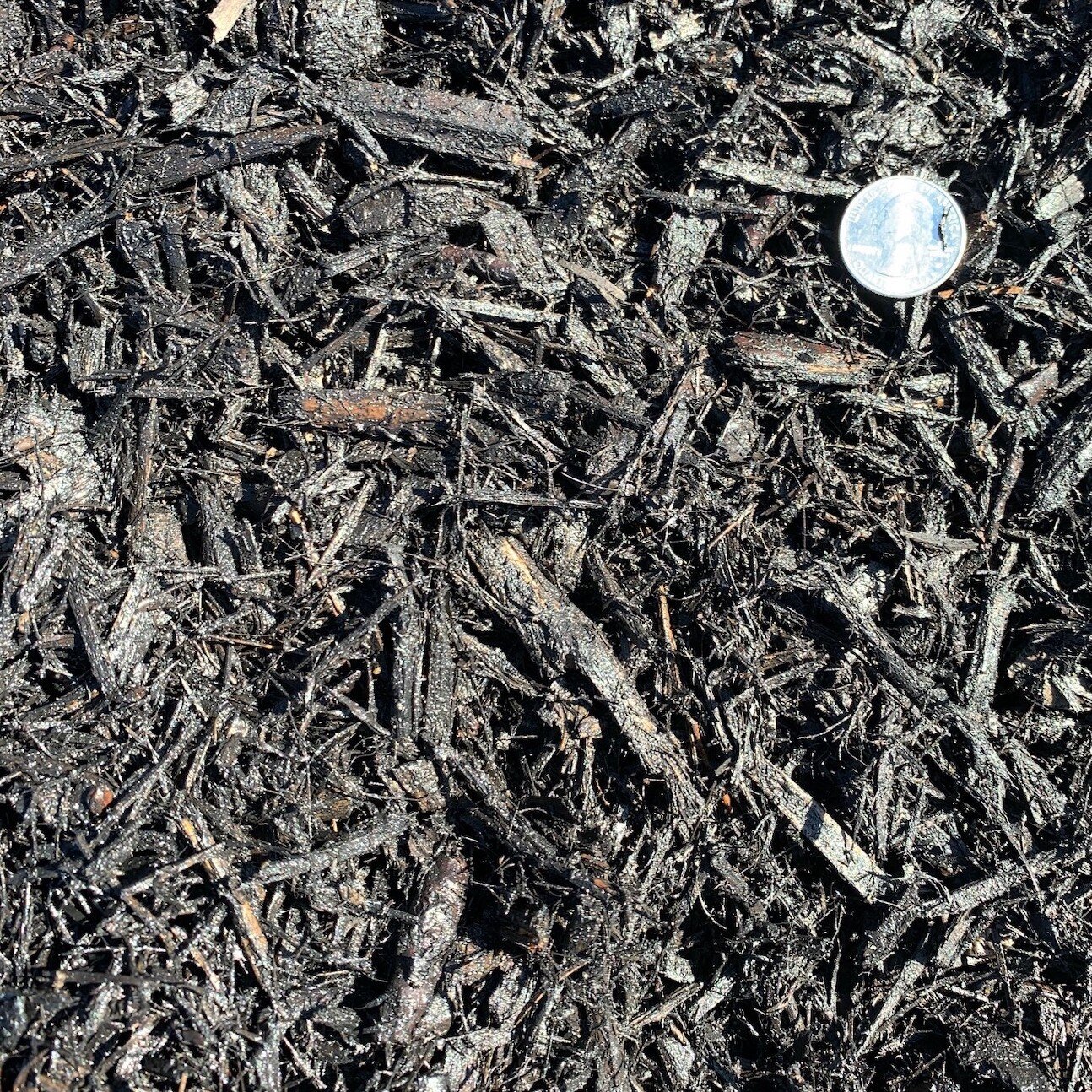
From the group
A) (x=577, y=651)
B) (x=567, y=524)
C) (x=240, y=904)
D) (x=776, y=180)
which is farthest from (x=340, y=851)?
(x=776, y=180)

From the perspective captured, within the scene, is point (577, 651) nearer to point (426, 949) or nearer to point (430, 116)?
point (426, 949)

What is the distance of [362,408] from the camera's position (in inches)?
71.9

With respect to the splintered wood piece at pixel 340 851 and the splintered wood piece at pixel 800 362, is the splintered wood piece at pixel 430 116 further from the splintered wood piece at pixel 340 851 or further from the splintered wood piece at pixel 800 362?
the splintered wood piece at pixel 340 851

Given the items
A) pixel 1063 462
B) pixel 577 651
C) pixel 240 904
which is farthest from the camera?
pixel 1063 462

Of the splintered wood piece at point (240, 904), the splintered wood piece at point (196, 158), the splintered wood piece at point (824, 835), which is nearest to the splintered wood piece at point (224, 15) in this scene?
the splintered wood piece at point (196, 158)

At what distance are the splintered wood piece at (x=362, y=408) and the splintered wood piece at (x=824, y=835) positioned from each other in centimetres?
96

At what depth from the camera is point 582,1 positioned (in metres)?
1.90

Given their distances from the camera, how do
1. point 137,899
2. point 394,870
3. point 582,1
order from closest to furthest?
1. point 137,899
2. point 394,870
3. point 582,1

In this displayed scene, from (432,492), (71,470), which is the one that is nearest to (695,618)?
(432,492)

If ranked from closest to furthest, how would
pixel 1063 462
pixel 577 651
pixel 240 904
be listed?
pixel 240 904
pixel 577 651
pixel 1063 462

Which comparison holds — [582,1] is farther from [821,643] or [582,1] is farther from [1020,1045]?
[1020,1045]

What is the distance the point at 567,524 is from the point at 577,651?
10.0 inches

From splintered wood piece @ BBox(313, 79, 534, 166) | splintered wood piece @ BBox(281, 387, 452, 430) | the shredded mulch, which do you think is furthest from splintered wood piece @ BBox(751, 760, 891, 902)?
splintered wood piece @ BBox(313, 79, 534, 166)

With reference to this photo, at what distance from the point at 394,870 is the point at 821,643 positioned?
37.6 inches
